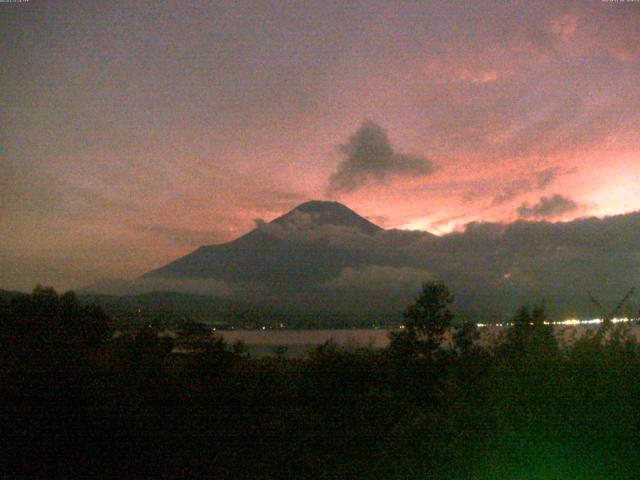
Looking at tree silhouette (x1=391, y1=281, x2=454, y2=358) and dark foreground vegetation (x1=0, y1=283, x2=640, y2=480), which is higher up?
tree silhouette (x1=391, y1=281, x2=454, y2=358)

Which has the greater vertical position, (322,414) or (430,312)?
(430,312)

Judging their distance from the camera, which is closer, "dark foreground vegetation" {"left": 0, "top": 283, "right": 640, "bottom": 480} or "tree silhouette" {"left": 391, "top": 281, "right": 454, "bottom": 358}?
"dark foreground vegetation" {"left": 0, "top": 283, "right": 640, "bottom": 480}

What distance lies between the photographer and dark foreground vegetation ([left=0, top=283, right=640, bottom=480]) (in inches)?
164

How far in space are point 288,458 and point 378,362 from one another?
8.63 ft

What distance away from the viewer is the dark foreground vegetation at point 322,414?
4172mm

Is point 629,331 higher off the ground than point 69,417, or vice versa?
point 629,331

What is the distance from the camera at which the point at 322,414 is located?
5.98m

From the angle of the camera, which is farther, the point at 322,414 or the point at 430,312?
the point at 430,312

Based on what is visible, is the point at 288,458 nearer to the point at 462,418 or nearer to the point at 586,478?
the point at 462,418

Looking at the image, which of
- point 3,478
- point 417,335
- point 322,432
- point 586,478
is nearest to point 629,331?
point 586,478

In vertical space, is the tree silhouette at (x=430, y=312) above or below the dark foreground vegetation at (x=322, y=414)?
above

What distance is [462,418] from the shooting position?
14.3 feet

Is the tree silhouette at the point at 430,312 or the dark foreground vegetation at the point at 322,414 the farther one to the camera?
the tree silhouette at the point at 430,312

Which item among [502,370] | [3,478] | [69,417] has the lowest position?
[3,478]
